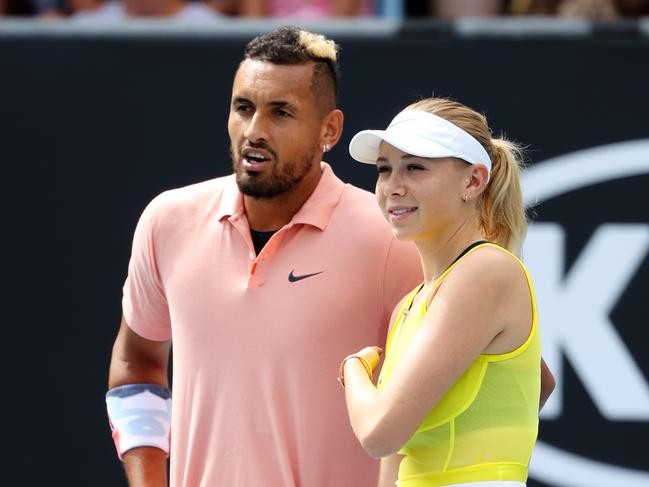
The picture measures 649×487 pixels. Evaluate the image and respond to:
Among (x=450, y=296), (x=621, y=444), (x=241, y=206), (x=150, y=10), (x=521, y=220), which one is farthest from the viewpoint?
(x=150, y=10)

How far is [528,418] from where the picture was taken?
247 centimetres

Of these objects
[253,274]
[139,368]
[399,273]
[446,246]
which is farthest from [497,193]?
[139,368]

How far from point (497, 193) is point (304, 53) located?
1.83ft

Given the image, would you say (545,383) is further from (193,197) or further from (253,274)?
(193,197)

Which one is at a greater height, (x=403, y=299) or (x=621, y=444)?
(x=403, y=299)

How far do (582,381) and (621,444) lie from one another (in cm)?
25

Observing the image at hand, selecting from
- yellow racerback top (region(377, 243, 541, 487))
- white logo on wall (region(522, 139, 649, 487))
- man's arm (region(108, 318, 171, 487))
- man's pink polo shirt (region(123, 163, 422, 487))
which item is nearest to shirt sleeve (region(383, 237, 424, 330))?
man's pink polo shirt (region(123, 163, 422, 487))

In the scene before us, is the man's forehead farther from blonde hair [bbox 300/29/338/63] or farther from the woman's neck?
the woman's neck

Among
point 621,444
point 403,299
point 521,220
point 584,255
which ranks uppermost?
point 521,220

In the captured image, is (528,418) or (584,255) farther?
(584,255)

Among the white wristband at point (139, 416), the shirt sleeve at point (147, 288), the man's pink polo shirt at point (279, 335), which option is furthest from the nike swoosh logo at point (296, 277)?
the white wristband at point (139, 416)

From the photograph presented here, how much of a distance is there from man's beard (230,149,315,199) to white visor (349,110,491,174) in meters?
0.28

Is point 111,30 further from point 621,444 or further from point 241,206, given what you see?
point 621,444

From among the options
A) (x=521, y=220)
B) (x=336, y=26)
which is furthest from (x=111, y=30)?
(x=521, y=220)
